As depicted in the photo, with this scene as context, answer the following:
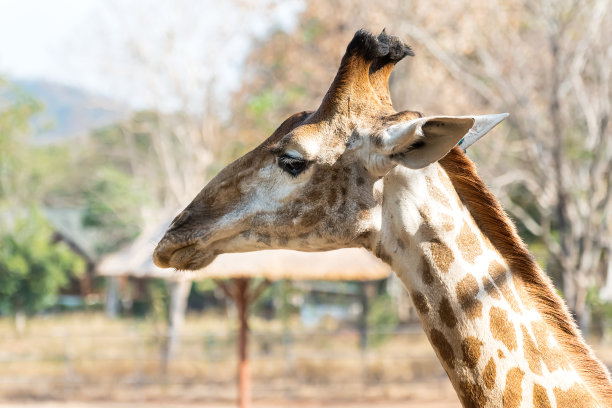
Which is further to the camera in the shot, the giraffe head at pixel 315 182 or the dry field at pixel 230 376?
the dry field at pixel 230 376

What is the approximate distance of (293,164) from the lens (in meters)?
2.63

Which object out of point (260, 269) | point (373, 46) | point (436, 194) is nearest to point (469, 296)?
point (436, 194)

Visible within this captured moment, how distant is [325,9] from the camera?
17.5 m

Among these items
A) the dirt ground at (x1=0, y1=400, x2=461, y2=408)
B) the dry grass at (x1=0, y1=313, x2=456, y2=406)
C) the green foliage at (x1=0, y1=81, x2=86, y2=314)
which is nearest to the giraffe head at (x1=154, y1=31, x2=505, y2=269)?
the dirt ground at (x1=0, y1=400, x2=461, y2=408)

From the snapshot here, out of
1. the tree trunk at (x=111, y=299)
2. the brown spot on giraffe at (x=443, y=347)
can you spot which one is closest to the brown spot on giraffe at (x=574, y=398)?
the brown spot on giraffe at (x=443, y=347)

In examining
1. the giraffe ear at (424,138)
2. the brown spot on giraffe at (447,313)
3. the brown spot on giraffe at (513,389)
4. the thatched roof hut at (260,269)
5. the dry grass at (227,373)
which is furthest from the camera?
the dry grass at (227,373)

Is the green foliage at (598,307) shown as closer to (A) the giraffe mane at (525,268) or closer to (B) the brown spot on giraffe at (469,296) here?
(A) the giraffe mane at (525,268)

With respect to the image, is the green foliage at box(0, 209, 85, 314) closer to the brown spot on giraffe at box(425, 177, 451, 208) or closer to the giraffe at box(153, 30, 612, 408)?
the giraffe at box(153, 30, 612, 408)

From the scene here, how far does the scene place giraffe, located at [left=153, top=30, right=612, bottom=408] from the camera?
7.86ft

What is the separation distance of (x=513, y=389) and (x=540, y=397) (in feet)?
0.29

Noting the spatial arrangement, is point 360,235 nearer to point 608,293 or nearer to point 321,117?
point 321,117

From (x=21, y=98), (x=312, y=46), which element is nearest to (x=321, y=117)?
(x=312, y=46)

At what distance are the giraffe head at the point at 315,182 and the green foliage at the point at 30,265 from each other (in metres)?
25.1

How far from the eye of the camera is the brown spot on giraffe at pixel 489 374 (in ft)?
7.81
